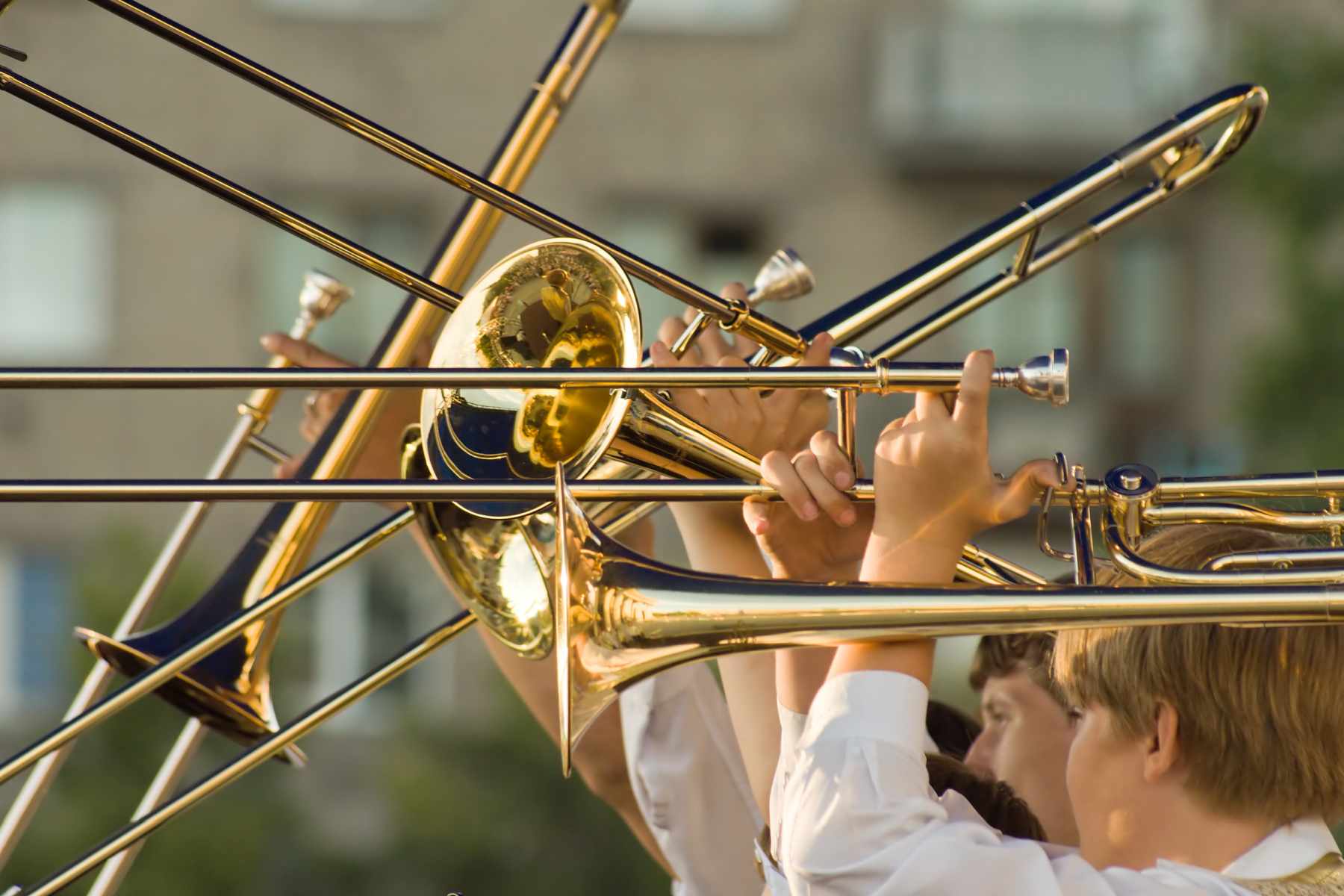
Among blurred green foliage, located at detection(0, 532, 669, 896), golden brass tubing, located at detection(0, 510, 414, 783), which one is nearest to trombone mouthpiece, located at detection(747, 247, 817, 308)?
golden brass tubing, located at detection(0, 510, 414, 783)

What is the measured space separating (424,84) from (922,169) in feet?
11.6

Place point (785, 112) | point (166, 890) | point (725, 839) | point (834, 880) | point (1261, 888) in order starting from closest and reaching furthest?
1. point (834, 880)
2. point (1261, 888)
3. point (725, 839)
4. point (166, 890)
5. point (785, 112)

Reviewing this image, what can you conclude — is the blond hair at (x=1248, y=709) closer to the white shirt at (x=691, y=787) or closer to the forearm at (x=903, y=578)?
the forearm at (x=903, y=578)

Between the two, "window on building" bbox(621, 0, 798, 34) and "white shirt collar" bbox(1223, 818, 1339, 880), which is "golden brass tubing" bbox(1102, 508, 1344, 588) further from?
"window on building" bbox(621, 0, 798, 34)

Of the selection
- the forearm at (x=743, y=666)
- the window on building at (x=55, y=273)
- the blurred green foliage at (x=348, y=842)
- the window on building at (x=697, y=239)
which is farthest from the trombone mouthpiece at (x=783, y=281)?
the window on building at (x=55, y=273)

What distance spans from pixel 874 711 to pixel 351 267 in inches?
427

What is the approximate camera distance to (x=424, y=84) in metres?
12.4

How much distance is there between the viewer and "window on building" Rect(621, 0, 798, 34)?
12.7 m

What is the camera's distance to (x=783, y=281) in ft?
8.27

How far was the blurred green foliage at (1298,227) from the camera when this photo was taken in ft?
36.2

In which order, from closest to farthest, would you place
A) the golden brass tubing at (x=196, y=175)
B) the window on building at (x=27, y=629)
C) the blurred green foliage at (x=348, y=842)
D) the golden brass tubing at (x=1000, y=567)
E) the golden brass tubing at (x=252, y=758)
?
the golden brass tubing at (x=196, y=175)
the golden brass tubing at (x=1000, y=567)
the golden brass tubing at (x=252, y=758)
the blurred green foliage at (x=348, y=842)
the window on building at (x=27, y=629)

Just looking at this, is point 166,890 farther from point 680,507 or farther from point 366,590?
point 680,507

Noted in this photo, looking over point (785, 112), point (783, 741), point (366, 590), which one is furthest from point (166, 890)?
Answer: point (783, 741)

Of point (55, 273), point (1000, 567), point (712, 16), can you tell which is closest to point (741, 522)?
point (1000, 567)
